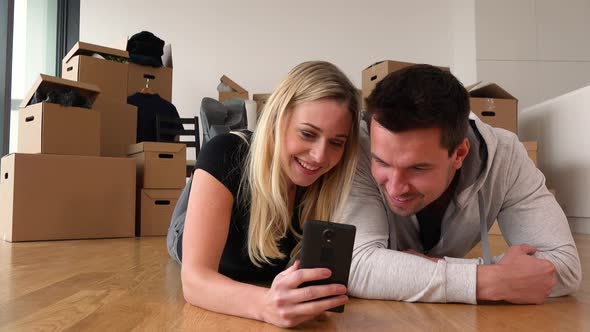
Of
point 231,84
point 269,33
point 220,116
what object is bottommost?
point 220,116

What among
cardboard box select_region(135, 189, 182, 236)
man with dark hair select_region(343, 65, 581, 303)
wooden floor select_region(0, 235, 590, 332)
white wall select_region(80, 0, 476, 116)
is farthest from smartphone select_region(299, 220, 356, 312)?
white wall select_region(80, 0, 476, 116)

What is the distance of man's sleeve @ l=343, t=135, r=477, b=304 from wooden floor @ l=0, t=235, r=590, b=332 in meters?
0.03

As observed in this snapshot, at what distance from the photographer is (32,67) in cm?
413

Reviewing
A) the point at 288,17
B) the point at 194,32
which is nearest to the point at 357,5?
the point at 288,17

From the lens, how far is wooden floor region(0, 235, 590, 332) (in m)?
0.98

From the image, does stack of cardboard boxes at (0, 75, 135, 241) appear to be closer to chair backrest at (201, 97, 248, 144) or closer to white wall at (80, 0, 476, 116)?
chair backrest at (201, 97, 248, 144)

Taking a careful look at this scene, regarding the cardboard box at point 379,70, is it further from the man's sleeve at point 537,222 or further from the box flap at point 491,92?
the man's sleeve at point 537,222

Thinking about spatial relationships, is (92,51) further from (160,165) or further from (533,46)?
(533,46)

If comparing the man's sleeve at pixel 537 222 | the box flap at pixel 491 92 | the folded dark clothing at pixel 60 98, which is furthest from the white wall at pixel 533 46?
the man's sleeve at pixel 537 222

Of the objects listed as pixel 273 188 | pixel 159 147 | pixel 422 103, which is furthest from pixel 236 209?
pixel 159 147

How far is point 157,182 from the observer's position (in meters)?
3.23

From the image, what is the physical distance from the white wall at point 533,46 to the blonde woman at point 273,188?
3354 mm

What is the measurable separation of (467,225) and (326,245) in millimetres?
592

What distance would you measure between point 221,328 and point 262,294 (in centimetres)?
9
